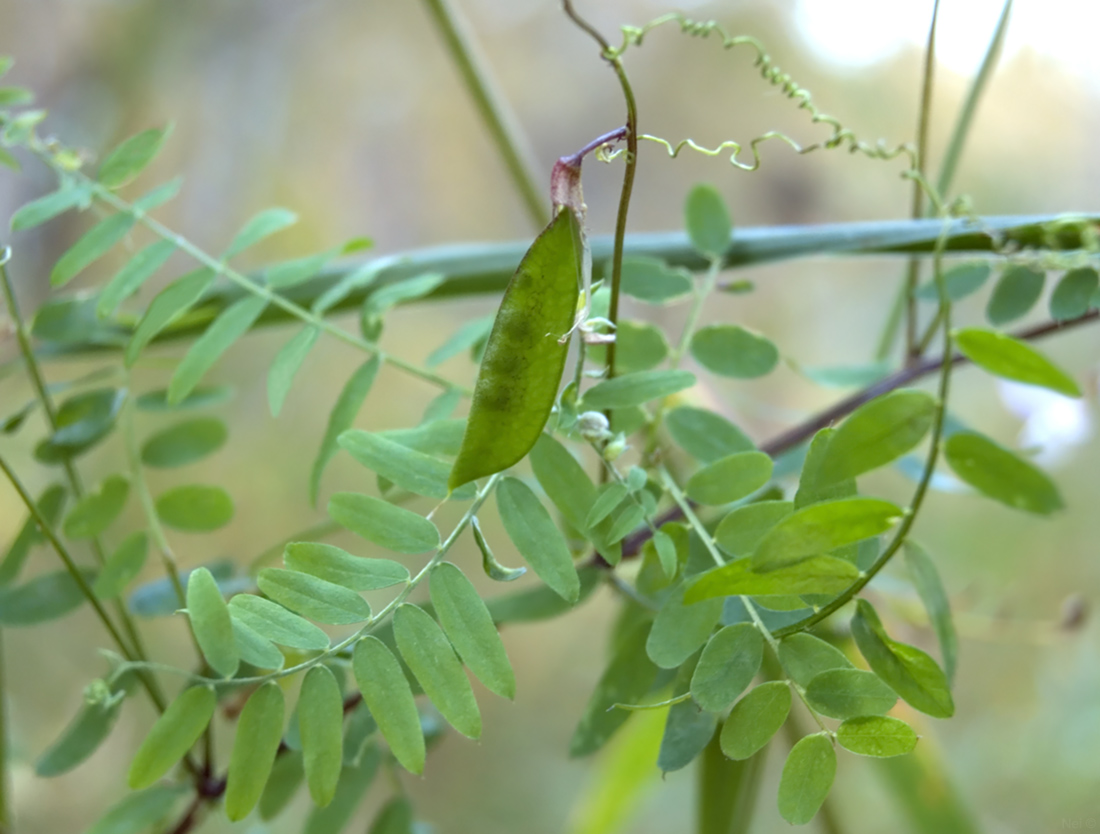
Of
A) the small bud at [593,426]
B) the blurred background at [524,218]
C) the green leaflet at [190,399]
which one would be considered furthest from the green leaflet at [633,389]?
the blurred background at [524,218]

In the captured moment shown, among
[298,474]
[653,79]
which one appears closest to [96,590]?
[298,474]

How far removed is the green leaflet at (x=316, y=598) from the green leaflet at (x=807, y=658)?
0.33ft

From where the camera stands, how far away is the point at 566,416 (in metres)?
0.20

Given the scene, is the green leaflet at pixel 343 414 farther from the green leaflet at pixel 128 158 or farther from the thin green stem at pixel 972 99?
the thin green stem at pixel 972 99

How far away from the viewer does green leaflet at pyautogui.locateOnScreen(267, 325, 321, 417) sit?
249 millimetres

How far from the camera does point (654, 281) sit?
28 cm

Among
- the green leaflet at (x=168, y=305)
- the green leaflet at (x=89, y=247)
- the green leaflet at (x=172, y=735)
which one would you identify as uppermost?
the green leaflet at (x=89, y=247)

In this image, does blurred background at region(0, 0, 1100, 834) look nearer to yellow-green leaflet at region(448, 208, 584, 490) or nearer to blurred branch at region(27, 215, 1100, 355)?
blurred branch at region(27, 215, 1100, 355)

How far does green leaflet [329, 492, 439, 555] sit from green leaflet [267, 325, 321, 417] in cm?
6

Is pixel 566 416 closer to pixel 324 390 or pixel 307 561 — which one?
pixel 307 561

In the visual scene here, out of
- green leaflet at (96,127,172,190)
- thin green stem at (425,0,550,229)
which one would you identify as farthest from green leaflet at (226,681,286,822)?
thin green stem at (425,0,550,229)

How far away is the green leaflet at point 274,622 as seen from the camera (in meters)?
0.18

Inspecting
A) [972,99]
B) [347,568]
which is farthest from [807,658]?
[972,99]

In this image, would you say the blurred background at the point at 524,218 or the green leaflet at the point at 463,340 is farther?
the blurred background at the point at 524,218
